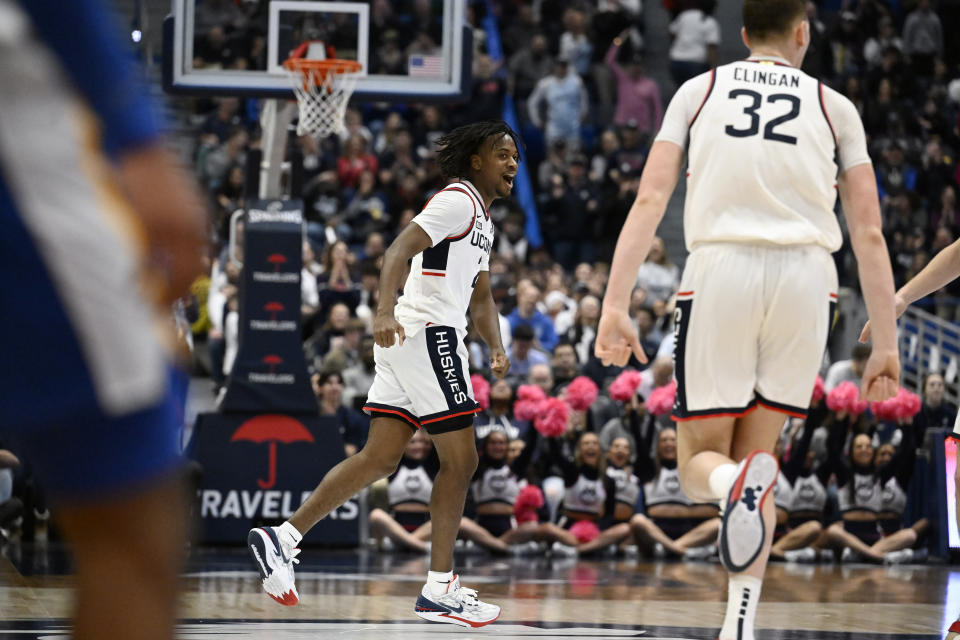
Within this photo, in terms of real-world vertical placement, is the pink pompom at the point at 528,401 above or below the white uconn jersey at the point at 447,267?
below

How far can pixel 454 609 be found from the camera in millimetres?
6418

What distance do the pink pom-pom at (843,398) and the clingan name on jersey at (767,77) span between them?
342 inches

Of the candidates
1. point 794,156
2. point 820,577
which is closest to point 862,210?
point 794,156

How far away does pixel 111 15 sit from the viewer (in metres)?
1.88

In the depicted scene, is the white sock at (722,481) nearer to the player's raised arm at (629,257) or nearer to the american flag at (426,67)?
the player's raised arm at (629,257)

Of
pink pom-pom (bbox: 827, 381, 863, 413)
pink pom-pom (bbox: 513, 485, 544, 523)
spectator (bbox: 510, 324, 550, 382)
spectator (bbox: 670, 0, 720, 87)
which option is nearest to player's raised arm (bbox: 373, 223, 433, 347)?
pink pom-pom (bbox: 513, 485, 544, 523)

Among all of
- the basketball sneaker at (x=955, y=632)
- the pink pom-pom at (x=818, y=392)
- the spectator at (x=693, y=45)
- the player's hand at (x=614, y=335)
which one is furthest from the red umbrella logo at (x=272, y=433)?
the spectator at (x=693, y=45)

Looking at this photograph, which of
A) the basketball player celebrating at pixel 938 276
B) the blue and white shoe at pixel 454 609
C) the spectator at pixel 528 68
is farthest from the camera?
the spectator at pixel 528 68

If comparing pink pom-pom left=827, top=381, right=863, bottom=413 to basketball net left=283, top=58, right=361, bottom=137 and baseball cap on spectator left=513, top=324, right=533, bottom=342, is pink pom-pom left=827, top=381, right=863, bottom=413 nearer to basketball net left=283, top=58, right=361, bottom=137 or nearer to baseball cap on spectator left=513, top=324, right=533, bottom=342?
baseball cap on spectator left=513, top=324, right=533, bottom=342

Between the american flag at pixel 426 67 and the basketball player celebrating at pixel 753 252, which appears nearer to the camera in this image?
the basketball player celebrating at pixel 753 252

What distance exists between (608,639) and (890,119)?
15664mm

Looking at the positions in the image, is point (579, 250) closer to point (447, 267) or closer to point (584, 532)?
point (584, 532)

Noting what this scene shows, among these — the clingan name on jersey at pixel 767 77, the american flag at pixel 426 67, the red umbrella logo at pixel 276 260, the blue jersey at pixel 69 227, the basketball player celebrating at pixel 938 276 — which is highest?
the american flag at pixel 426 67

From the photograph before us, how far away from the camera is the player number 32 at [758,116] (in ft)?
15.2
